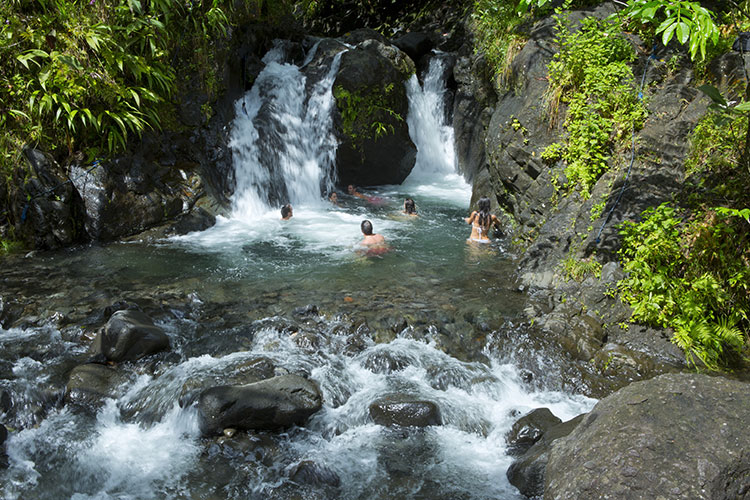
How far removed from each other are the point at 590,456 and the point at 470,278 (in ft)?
14.6

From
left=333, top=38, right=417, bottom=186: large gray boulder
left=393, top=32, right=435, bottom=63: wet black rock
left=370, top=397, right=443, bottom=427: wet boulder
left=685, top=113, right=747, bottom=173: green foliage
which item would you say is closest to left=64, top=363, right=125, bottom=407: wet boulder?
left=370, top=397, right=443, bottom=427: wet boulder

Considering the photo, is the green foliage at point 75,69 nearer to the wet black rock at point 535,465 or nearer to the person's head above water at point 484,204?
the person's head above water at point 484,204

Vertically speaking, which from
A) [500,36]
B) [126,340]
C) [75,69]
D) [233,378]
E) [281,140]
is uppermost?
[500,36]

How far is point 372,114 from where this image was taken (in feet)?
45.0

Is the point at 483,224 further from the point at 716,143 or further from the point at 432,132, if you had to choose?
the point at 432,132

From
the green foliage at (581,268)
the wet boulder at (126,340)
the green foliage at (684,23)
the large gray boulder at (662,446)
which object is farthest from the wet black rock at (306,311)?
the green foliage at (684,23)

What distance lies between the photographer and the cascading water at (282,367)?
3877 mm

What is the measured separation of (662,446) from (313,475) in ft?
8.17

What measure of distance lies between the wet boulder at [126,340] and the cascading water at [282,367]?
15 centimetres

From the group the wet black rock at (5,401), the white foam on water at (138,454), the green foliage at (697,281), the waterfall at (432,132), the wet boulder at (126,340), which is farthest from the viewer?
the waterfall at (432,132)

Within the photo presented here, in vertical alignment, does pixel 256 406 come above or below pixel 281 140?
below

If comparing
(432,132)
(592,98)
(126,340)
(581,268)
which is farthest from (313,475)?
(432,132)

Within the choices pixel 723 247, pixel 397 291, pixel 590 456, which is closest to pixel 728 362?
pixel 723 247

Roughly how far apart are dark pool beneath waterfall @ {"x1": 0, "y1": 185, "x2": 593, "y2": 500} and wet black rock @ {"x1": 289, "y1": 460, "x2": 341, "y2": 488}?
17 millimetres
